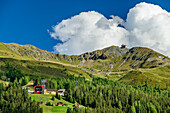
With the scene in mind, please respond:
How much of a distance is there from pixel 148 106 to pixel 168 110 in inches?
727

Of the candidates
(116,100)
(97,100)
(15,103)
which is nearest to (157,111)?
(116,100)

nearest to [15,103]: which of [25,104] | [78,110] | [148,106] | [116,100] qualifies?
[25,104]

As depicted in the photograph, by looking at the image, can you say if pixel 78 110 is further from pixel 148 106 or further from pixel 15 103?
pixel 148 106

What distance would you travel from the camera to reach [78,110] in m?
118

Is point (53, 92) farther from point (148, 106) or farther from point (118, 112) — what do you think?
point (148, 106)

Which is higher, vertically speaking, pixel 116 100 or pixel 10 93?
pixel 10 93

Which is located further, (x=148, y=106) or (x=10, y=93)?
(x=148, y=106)

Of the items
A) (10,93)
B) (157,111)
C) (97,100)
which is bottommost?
(157,111)

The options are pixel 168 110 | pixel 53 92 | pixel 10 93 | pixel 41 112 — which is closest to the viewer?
pixel 41 112

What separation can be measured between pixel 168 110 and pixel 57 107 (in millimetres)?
112006

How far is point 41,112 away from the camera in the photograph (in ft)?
364

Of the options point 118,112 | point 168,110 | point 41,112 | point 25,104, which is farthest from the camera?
point 168,110

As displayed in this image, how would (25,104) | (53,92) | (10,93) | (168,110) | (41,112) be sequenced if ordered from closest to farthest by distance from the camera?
(41,112) → (25,104) → (10,93) → (168,110) → (53,92)

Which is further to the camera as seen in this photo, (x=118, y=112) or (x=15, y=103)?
(x=118, y=112)
